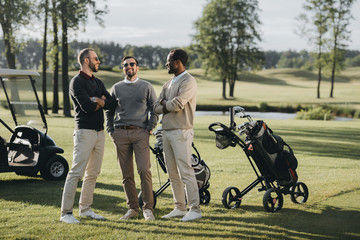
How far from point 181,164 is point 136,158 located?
1.85 ft

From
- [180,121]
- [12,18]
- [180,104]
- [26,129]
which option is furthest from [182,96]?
[12,18]

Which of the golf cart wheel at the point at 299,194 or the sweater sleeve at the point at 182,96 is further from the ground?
the sweater sleeve at the point at 182,96

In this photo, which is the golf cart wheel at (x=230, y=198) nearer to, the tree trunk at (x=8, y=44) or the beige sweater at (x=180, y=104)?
the beige sweater at (x=180, y=104)

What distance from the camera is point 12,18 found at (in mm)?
32031

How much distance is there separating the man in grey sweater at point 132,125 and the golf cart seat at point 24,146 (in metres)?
3.43

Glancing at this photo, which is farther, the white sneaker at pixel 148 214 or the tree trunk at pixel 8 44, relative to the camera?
the tree trunk at pixel 8 44

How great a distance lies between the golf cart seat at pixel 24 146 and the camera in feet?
28.7

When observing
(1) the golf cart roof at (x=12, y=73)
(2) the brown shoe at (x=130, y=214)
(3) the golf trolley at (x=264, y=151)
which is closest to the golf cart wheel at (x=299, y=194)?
(3) the golf trolley at (x=264, y=151)

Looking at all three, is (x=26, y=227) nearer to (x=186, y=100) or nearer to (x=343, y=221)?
(x=186, y=100)

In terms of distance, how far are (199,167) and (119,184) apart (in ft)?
8.83

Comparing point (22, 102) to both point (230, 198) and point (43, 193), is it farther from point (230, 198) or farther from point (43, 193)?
point (230, 198)

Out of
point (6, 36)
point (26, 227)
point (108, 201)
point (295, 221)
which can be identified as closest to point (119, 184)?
point (108, 201)

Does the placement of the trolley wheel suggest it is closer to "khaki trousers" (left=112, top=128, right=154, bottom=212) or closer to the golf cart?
"khaki trousers" (left=112, top=128, right=154, bottom=212)

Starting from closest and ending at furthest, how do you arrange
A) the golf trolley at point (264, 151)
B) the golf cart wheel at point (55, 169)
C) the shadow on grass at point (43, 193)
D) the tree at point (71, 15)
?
the golf trolley at point (264, 151) < the shadow on grass at point (43, 193) < the golf cart wheel at point (55, 169) < the tree at point (71, 15)
